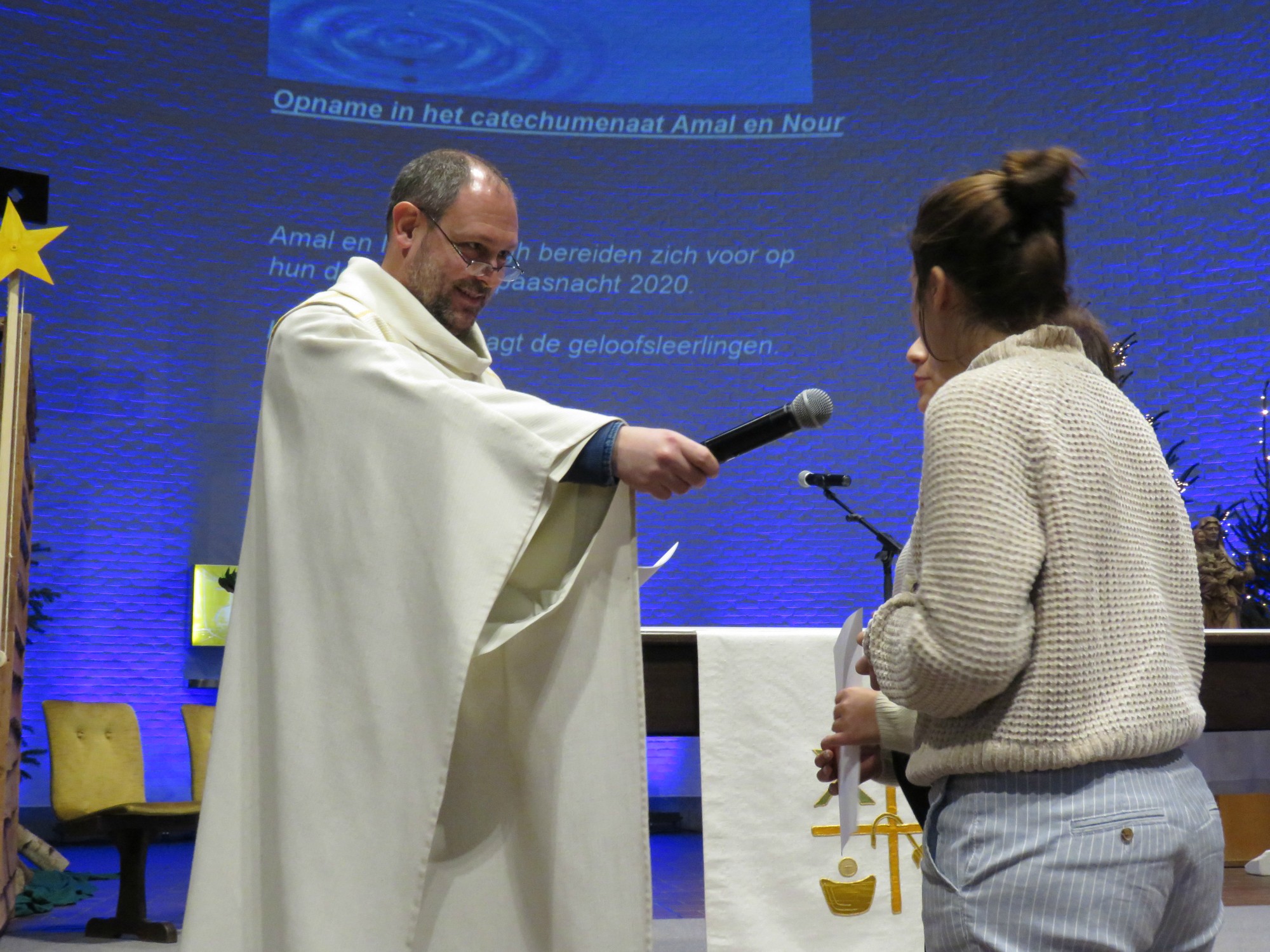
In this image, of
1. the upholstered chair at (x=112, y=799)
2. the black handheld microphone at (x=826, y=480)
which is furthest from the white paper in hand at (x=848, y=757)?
the upholstered chair at (x=112, y=799)

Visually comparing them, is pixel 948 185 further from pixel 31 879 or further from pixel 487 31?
pixel 487 31

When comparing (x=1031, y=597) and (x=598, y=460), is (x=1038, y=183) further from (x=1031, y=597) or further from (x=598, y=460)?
(x=598, y=460)

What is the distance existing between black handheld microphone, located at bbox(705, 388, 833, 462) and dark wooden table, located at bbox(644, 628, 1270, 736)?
1698mm

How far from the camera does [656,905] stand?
16.3 feet

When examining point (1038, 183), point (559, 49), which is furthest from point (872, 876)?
point (559, 49)

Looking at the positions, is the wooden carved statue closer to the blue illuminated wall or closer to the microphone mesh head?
the blue illuminated wall

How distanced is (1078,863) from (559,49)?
7519 millimetres

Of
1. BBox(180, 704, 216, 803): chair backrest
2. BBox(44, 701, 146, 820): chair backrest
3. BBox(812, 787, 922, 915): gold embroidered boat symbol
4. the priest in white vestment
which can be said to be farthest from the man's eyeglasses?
BBox(180, 704, 216, 803): chair backrest

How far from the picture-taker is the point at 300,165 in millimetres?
7684

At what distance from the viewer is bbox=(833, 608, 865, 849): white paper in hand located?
64.7 inches

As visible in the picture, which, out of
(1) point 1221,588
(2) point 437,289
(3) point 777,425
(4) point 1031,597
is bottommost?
(4) point 1031,597

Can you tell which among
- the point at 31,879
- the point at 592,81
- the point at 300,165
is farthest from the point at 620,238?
the point at 31,879

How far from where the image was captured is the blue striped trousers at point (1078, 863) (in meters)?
1.16

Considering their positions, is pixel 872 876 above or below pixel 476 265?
below
